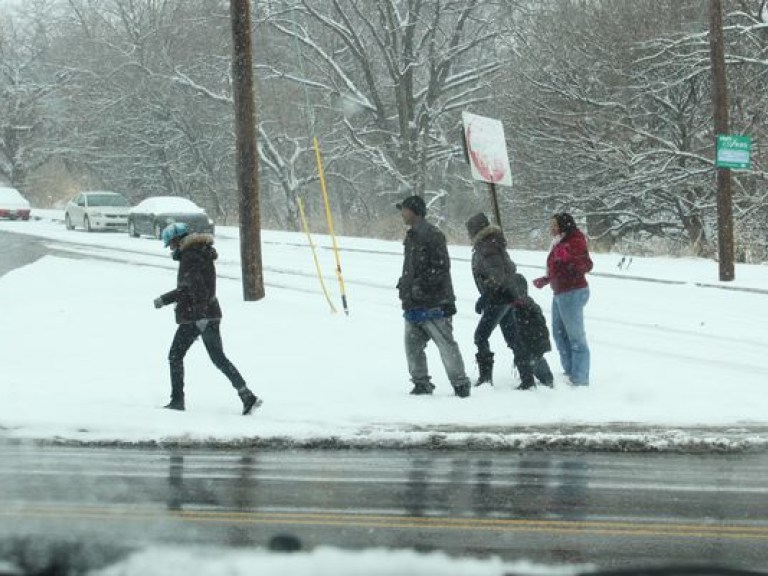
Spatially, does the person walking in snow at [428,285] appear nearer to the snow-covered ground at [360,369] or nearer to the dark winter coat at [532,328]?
the snow-covered ground at [360,369]

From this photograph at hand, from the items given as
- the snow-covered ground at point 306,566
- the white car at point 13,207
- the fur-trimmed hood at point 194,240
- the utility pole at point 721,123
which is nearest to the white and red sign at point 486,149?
the fur-trimmed hood at point 194,240

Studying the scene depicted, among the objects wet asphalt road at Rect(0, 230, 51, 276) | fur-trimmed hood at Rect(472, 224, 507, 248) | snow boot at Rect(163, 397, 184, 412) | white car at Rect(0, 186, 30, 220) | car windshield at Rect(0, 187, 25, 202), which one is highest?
car windshield at Rect(0, 187, 25, 202)

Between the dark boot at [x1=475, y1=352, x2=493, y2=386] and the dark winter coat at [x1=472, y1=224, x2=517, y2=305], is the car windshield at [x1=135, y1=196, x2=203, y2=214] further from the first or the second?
the dark winter coat at [x1=472, y1=224, x2=517, y2=305]

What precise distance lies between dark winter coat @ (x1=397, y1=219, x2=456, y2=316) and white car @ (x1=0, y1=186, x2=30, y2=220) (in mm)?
38849

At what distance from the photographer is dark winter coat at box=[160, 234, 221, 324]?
1007 cm

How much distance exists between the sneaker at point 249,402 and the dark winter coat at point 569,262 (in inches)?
126

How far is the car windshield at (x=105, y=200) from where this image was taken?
3931 cm

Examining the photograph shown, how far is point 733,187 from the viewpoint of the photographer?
2772 cm

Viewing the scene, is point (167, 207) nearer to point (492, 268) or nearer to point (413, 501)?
point (492, 268)

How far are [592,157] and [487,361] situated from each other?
804 inches

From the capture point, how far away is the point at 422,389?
11109mm

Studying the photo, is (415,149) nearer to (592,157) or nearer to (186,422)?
(592,157)

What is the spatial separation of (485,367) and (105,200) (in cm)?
3053

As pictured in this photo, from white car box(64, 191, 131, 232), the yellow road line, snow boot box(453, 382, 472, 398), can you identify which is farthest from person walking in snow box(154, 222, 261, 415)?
white car box(64, 191, 131, 232)
